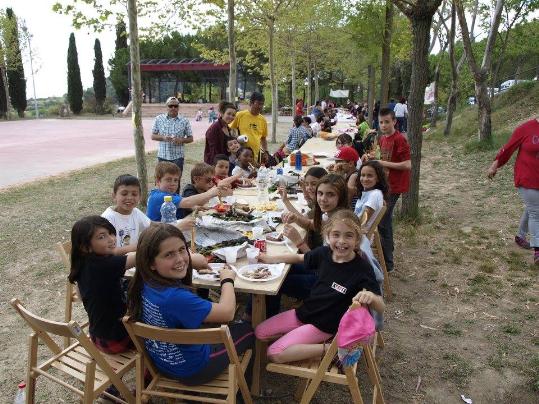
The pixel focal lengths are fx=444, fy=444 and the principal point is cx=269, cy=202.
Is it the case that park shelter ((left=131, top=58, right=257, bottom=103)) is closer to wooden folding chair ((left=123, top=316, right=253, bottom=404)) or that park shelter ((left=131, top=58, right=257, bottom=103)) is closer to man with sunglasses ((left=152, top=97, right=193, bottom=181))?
man with sunglasses ((left=152, top=97, right=193, bottom=181))

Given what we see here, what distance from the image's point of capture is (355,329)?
7.26 feet

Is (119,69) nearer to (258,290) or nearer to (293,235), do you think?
(293,235)

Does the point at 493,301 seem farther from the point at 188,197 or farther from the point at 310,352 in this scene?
the point at 188,197

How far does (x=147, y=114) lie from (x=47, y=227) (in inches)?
1459

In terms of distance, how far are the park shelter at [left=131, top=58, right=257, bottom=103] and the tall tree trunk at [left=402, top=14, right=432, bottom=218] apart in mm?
36469

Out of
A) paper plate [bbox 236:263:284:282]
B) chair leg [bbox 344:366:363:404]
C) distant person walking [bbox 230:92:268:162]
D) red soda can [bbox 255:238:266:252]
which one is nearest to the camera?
chair leg [bbox 344:366:363:404]

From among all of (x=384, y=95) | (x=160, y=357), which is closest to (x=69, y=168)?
(x=384, y=95)

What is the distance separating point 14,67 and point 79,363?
41.8 m

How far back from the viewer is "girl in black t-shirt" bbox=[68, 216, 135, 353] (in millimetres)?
2580

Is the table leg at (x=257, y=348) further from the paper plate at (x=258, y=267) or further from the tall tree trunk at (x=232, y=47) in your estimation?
the tall tree trunk at (x=232, y=47)

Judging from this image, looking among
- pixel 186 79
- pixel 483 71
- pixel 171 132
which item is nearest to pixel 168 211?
pixel 171 132

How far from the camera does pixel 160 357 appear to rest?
96.8 inches

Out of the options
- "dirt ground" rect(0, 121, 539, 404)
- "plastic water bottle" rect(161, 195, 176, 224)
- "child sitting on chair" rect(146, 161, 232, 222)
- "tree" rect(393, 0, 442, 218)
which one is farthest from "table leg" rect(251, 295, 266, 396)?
"tree" rect(393, 0, 442, 218)

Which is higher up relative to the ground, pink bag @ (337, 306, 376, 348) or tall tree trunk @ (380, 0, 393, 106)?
tall tree trunk @ (380, 0, 393, 106)
